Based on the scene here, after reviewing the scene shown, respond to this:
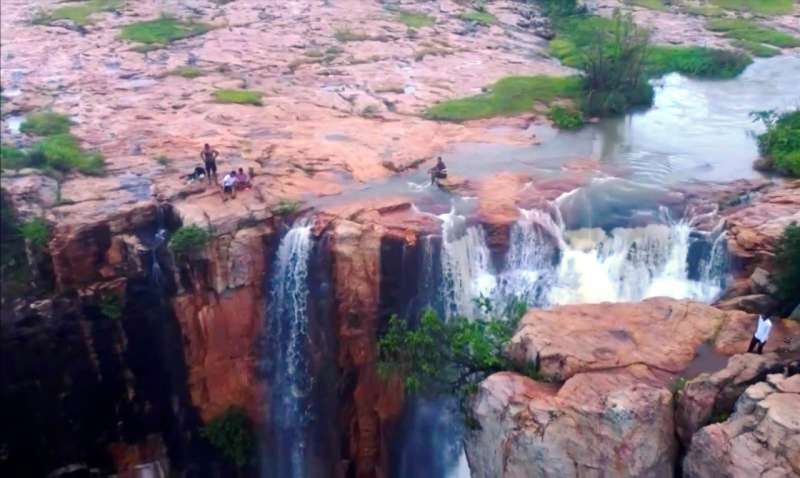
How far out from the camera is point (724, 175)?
768 inches

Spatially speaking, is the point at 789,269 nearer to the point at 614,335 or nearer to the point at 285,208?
the point at 614,335

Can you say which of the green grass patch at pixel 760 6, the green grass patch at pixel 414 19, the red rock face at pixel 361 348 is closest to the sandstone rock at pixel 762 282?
the red rock face at pixel 361 348

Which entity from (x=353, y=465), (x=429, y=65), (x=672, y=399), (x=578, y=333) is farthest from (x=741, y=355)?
(x=429, y=65)

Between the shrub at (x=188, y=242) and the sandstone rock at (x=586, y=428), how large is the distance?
21.4 ft

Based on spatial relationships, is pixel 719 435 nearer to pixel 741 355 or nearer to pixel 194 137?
pixel 741 355

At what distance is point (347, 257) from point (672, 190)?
711cm

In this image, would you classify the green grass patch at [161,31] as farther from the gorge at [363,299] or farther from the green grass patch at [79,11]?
the gorge at [363,299]

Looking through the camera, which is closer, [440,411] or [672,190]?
[440,411]

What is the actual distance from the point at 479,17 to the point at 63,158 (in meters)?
18.7

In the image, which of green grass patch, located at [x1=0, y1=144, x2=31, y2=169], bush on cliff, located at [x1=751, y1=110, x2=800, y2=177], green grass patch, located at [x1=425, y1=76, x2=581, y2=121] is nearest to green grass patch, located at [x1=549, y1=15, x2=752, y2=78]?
green grass patch, located at [x1=425, y1=76, x2=581, y2=121]

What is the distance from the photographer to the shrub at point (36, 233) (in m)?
16.1

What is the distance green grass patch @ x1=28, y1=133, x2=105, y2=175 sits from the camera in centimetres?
1838

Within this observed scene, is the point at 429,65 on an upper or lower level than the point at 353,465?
upper

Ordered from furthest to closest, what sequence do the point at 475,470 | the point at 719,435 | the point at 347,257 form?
the point at 347,257 → the point at 475,470 → the point at 719,435
